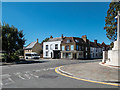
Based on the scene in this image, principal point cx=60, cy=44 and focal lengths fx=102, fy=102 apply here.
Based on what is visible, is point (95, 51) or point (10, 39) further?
point (95, 51)

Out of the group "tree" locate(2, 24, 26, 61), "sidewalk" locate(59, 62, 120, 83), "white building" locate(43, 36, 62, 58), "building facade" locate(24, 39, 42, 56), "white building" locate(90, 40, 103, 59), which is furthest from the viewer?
"building facade" locate(24, 39, 42, 56)

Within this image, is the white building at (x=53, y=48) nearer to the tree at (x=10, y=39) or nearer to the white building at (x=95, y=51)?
the white building at (x=95, y=51)

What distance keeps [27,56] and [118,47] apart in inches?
1269


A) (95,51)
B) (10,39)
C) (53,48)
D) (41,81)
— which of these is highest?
(10,39)

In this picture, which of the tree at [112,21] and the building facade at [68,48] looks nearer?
the tree at [112,21]

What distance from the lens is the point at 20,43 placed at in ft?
80.5

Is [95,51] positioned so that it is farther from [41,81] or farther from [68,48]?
[41,81]

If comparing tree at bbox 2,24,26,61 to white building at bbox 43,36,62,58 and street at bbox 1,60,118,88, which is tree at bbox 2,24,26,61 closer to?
street at bbox 1,60,118,88

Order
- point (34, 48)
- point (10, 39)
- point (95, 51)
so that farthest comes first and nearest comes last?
point (95, 51)
point (34, 48)
point (10, 39)

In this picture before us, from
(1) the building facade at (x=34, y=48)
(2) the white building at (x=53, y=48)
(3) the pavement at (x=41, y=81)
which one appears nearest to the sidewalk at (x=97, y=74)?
(3) the pavement at (x=41, y=81)

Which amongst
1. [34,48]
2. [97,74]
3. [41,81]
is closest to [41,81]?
[41,81]

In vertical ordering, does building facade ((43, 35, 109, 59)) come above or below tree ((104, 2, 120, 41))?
below

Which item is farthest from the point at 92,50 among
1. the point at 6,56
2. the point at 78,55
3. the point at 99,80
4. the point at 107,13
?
the point at 99,80

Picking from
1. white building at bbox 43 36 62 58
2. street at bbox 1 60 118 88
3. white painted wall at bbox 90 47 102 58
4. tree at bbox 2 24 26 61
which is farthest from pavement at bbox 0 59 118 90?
white painted wall at bbox 90 47 102 58
